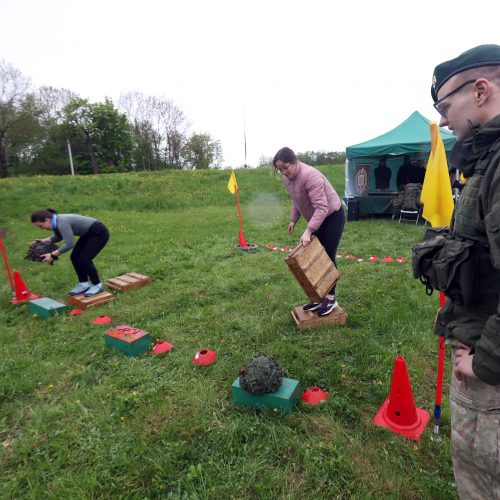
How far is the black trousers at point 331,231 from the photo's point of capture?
3898 millimetres

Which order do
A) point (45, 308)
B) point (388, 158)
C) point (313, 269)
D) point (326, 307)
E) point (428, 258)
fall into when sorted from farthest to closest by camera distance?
point (388, 158)
point (45, 308)
point (326, 307)
point (313, 269)
point (428, 258)

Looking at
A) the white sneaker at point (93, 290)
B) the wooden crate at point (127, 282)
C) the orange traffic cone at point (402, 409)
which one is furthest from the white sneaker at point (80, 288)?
the orange traffic cone at point (402, 409)

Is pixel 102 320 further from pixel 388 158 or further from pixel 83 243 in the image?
pixel 388 158

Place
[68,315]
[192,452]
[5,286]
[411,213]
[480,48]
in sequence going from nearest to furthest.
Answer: [480,48]
[192,452]
[68,315]
[5,286]
[411,213]

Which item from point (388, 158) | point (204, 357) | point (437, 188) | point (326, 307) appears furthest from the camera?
point (388, 158)

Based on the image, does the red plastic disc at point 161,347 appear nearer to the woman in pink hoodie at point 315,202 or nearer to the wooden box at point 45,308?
the woman in pink hoodie at point 315,202

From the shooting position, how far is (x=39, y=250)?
203 inches

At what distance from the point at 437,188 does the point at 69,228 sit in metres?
4.90

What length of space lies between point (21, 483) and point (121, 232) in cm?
892

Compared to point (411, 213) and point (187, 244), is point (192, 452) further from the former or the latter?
point (411, 213)

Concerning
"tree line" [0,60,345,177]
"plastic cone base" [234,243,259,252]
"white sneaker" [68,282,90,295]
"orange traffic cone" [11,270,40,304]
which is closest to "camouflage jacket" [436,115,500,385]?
"white sneaker" [68,282,90,295]

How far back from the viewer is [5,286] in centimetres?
627

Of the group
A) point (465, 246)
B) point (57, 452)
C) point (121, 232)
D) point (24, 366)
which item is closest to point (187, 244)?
point (121, 232)

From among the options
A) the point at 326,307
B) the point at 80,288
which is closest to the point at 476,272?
the point at 326,307
